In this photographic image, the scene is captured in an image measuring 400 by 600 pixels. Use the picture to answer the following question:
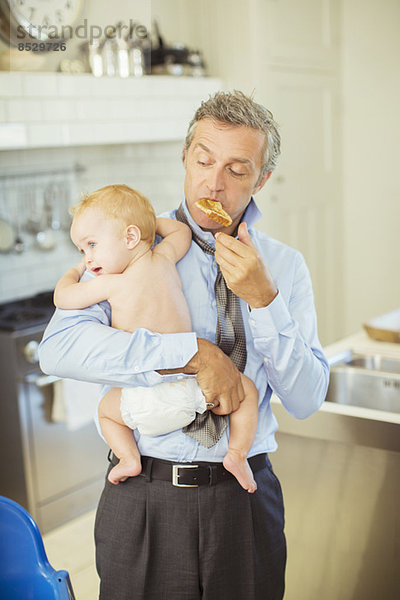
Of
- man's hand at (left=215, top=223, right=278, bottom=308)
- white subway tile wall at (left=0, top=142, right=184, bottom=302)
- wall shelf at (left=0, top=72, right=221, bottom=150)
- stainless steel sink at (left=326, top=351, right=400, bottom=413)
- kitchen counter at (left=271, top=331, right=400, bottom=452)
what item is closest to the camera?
man's hand at (left=215, top=223, right=278, bottom=308)

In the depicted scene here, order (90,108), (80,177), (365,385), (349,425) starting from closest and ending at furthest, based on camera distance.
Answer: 1. (349,425)
2. (365,385)
3. (90,108)
4. (80,177)

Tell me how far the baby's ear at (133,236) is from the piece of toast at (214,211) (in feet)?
0.46

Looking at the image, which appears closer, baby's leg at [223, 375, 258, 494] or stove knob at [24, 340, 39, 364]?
baby's leg at [223, 375, 258, 494]

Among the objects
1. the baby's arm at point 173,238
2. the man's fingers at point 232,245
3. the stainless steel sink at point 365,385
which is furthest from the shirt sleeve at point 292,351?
the stainless steel sink at point 365,385

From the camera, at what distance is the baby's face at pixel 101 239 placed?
4.65ft

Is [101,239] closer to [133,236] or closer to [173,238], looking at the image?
[133,236]

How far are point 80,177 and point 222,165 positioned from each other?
2651mm

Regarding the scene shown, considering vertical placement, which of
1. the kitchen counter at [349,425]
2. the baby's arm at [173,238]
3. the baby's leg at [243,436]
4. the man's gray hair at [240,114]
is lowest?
the kitchen counter at [349,425]

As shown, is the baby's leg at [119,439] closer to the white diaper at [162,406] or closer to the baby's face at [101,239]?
the white diaper at [162,406]

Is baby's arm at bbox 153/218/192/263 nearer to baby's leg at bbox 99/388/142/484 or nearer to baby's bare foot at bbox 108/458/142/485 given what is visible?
baby's leg at bbox 99/388/142/484

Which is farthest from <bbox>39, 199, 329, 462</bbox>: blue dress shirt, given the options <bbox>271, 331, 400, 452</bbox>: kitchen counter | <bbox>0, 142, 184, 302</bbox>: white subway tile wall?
<bbox>0, 142, 184, 302</bbox>: white subway tile wall

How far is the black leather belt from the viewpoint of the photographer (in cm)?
146

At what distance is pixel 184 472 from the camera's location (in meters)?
1.46

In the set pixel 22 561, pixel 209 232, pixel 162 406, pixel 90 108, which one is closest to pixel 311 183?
pixel 90 108
